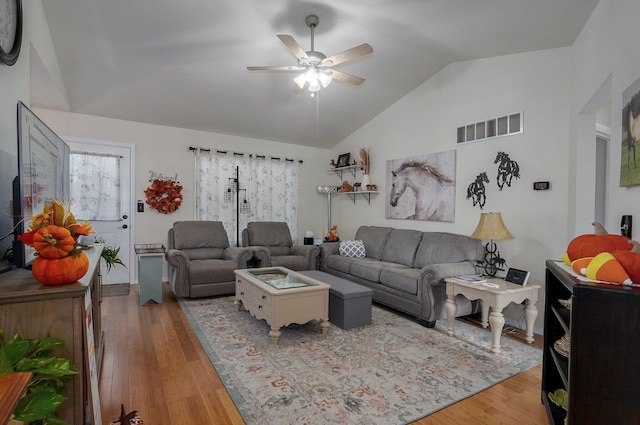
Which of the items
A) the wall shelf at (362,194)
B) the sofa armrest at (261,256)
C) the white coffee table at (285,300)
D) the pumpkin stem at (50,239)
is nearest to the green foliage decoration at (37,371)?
the pumpkin stem at (50,239)

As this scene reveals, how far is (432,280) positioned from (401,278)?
1.38ft

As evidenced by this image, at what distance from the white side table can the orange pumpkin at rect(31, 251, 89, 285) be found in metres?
2.87

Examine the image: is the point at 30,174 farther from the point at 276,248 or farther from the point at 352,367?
the point at 276,248

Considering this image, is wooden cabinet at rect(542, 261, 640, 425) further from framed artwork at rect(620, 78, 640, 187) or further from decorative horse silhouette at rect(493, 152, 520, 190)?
decorative horse silhouette at rect(493, 152, 520, 190)

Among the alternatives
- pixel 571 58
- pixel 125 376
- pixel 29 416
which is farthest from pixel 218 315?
pixel 571 58

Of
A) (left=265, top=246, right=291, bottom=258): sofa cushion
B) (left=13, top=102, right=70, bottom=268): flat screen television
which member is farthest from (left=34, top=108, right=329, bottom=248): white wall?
(left=13, top=102, right=70, bottom=268): flat screen television

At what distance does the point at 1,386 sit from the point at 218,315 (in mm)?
2959

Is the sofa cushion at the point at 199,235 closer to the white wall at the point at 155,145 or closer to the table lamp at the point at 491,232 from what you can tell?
the white wall at the point at 155,145

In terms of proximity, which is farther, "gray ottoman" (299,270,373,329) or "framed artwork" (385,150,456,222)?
"framed artwork" (385,150,456,222)

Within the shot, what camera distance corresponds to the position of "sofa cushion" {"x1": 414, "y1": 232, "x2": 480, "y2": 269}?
3.61 m

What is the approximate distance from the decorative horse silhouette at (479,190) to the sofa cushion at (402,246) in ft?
2.63

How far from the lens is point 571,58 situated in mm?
2953

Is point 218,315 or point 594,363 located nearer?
point 594,363

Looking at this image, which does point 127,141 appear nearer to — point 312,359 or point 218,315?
point 218,315
